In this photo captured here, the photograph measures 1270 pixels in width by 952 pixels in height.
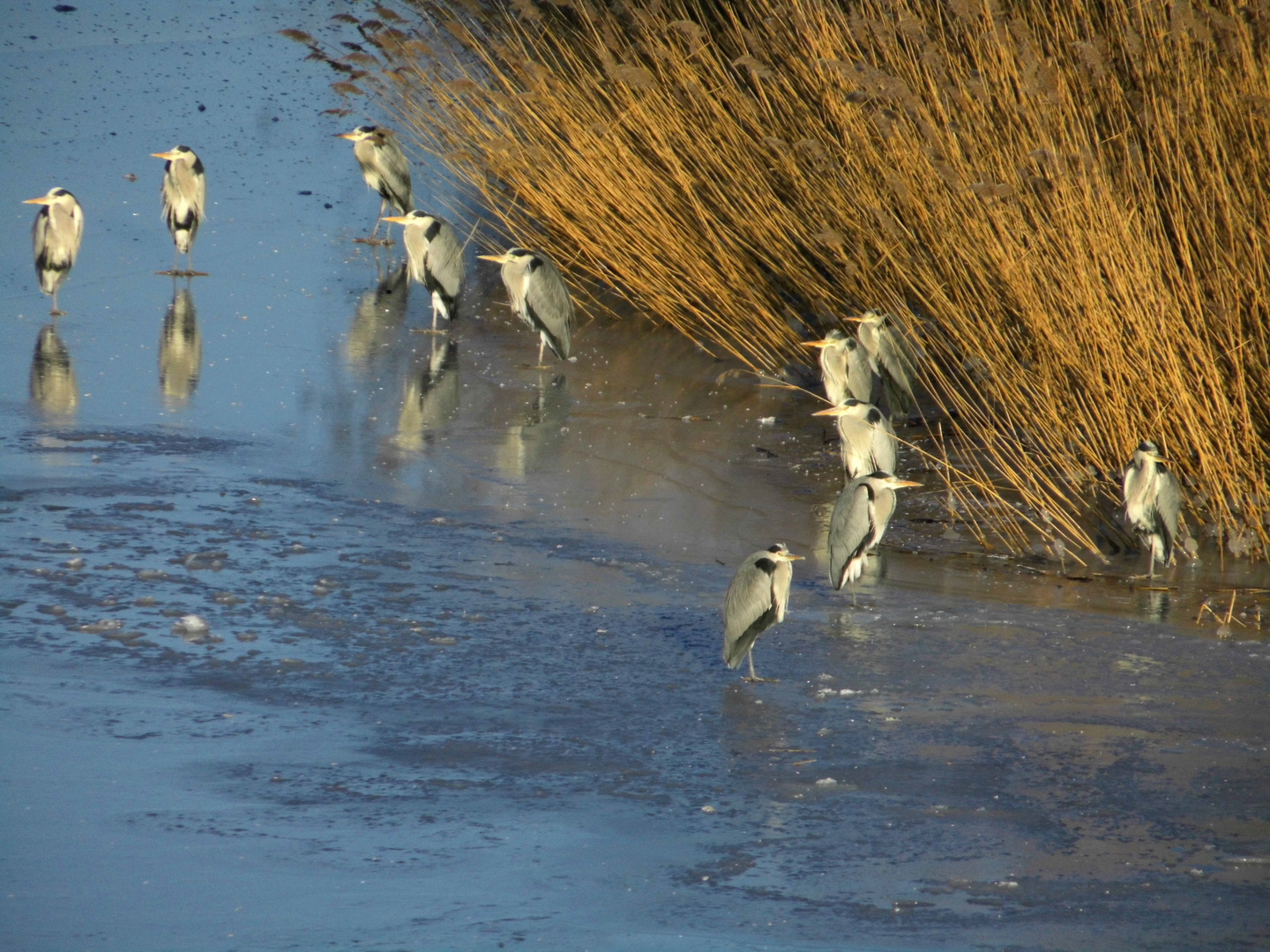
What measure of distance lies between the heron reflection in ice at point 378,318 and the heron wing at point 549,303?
879mm

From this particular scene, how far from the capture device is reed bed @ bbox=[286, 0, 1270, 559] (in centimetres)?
623

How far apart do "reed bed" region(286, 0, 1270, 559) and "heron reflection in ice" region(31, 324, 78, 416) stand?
9.81 ft

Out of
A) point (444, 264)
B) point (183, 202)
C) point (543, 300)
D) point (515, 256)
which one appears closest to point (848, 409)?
point (543, 300)

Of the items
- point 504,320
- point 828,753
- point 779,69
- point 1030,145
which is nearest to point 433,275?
point 504,320

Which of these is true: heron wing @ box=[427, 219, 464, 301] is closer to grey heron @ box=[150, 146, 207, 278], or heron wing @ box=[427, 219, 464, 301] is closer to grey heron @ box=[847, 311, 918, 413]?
grey heron @ box=[150, 146, 207, 278]

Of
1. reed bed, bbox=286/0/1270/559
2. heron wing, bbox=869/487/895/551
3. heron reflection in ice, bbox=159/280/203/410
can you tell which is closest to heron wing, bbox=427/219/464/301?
reed bed, bbox=286/0/1270/559

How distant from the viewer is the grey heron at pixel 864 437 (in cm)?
675

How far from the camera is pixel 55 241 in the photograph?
9.20 meters

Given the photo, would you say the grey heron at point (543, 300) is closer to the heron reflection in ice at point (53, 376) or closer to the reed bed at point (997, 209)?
the reed bed at point (997, 209)

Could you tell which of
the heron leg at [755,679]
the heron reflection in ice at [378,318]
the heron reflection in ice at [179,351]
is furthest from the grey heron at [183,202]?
the heron leg at [755,679]

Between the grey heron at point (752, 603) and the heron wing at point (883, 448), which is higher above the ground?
the heron wing at point (883, 448)

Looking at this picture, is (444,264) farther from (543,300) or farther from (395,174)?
(395,174)

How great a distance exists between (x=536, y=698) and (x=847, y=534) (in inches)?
62.5

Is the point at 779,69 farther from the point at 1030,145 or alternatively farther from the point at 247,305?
the point at 247,305
